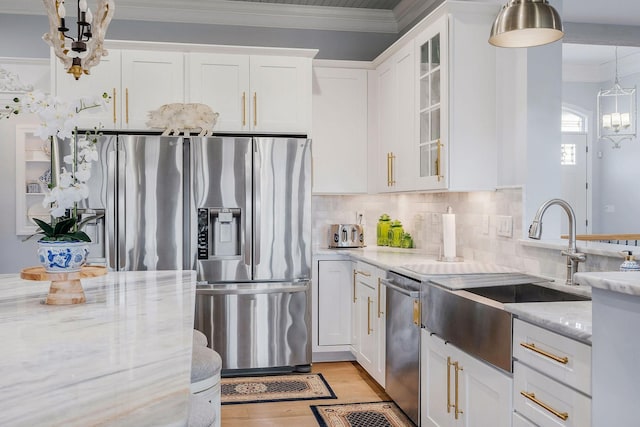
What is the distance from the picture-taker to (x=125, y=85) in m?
4.15

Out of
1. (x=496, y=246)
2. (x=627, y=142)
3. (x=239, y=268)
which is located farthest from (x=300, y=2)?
(x=627, y=142)

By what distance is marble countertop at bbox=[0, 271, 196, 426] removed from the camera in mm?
907

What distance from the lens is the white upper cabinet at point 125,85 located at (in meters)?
4.11

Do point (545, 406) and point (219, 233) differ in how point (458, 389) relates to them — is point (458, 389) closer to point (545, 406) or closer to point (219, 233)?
point (545, 406)

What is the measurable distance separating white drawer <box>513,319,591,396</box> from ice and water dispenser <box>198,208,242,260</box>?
2477 millimetres

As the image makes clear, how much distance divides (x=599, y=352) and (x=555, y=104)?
2.05 meters

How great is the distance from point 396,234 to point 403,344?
1.70 m

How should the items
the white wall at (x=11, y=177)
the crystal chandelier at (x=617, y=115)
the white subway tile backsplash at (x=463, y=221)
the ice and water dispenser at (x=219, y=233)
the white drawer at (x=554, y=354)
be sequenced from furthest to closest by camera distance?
the crystal chandelier at (x=617, y=115)
the white wall at (x=11, y=177)
the ice and water dispenser at (x=219, y=233)
the white subway tile backsplash at (x=463, y=221)
the white drawer at (x=554, y=354)

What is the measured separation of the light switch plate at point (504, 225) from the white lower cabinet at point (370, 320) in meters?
0.77

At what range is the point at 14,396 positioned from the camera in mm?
971

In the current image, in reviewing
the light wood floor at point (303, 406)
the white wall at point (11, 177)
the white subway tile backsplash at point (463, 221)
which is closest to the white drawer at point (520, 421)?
the white subway tile backsplash at point (463, 221)

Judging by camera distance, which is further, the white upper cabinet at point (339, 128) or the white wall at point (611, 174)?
the white wall at point (611, 174)

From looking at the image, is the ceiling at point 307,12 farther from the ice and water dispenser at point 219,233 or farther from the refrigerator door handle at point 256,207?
the ice and water dispenser at point 219,233

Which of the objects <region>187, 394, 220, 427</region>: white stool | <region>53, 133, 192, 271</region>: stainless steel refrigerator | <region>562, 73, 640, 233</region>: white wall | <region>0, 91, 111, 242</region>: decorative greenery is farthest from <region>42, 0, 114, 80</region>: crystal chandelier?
<region>562, 73, 640, 233</region>: white wall
